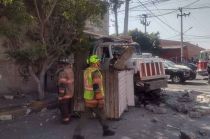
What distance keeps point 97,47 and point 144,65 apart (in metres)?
1.83

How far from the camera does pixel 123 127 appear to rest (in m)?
9.22

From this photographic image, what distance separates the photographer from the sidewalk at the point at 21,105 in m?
10.2

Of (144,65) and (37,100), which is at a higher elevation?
(144,65)

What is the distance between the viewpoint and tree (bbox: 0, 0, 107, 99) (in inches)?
428

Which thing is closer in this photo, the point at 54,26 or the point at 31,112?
the point at 31,112

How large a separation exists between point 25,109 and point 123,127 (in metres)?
3.24

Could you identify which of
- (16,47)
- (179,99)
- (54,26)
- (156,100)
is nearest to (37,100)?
(16,47)

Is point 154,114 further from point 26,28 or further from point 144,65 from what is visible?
point 26,28

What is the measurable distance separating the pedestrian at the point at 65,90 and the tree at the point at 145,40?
35.7m

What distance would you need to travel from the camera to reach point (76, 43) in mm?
12172

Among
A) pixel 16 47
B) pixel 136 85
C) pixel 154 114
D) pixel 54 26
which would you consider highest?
pixel 54 26

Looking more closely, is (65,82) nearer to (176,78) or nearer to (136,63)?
(136,63)

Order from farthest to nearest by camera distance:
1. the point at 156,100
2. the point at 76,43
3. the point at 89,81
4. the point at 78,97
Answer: the point at 156,100 < the point at 76,43 < the point at 78,97 < the point at 89,81

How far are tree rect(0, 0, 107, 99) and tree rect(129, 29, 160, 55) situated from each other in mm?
33295
